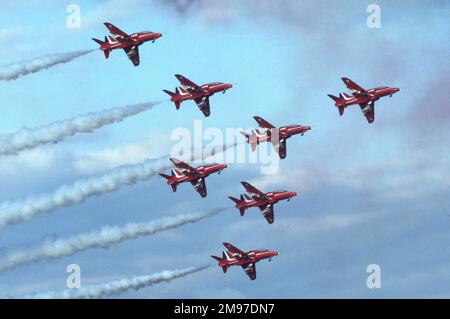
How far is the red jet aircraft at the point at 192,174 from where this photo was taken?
19588 centimetres

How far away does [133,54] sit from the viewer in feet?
653

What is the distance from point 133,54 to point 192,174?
1969 centimetres

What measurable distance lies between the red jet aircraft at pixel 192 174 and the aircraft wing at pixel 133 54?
15.5m

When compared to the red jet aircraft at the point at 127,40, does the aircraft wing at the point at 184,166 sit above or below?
below

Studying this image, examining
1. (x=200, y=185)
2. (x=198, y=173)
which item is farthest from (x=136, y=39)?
(x=200, y=185)

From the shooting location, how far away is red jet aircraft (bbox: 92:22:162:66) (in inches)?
7697

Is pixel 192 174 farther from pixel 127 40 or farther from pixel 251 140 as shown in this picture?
pixel 127 40

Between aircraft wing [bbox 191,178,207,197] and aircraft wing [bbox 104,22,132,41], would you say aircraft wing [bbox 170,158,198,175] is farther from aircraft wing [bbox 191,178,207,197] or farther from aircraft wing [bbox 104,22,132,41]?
aircraft wing [bbox 104,22,132,41]

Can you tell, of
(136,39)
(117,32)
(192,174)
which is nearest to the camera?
(117,32)

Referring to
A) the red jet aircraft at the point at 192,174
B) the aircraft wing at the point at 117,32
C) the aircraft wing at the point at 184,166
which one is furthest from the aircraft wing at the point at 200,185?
the aircraft wing at the point at 117,32

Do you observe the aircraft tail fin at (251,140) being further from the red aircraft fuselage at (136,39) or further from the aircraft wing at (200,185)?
the red aircraft fuselage at (136,39)

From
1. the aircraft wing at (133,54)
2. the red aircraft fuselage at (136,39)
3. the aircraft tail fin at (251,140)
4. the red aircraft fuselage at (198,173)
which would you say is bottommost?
the red aircraft fuselage at (198,173)

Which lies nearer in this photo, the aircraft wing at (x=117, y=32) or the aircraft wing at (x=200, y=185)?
the aircraft wing at (x=117, y=32)
